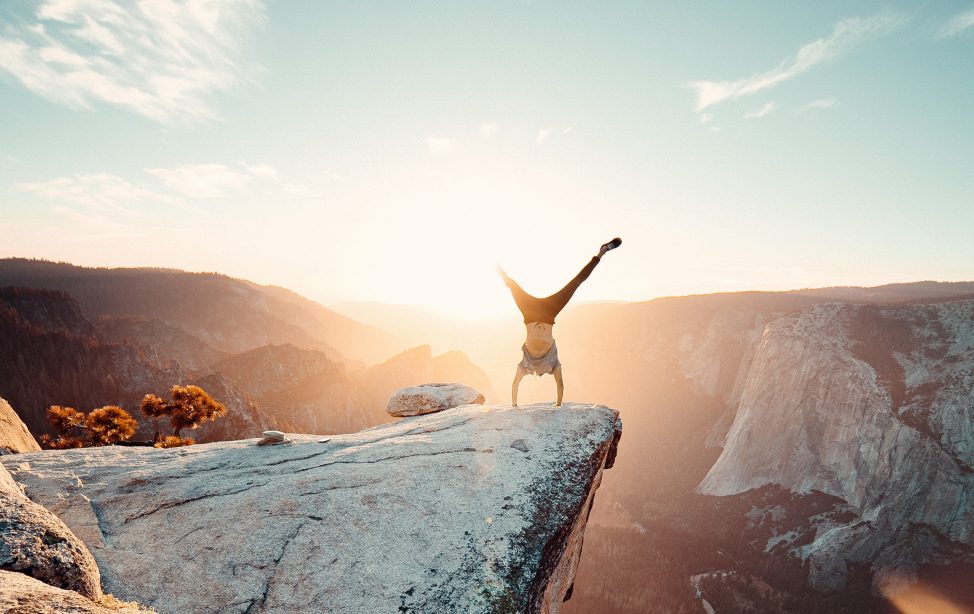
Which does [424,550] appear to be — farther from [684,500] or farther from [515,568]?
[684,500]

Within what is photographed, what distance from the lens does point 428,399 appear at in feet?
66.2

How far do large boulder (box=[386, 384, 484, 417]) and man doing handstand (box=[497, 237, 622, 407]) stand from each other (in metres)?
8.90

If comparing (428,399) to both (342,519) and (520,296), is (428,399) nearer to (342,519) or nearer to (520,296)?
(520,296)

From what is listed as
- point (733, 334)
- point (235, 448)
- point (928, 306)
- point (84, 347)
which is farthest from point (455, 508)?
point (733, 334)

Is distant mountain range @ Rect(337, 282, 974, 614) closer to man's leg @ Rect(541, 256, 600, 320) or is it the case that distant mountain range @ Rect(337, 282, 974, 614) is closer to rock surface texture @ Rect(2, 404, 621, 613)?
rock surface texture @ Rect(2, 404, 621, 613)

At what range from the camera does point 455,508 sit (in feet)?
26.1

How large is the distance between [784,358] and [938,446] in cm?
2505

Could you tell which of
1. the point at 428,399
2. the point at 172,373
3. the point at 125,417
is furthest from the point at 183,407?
the point at 172,373

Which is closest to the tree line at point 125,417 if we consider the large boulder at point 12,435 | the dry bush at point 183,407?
the dry bush at point 183,407

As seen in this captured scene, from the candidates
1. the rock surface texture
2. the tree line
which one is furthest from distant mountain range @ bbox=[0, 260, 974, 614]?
the rock surface texture

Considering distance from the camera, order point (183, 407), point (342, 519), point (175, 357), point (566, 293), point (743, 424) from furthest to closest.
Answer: point (175, 357)
point (743, 424)
point (183, 407)
point (566, 293)
point (342, 519)

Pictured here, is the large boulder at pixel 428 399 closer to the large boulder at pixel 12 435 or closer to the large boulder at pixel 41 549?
the large boulder at pixel 12 435

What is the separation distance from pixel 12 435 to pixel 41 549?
481 inches

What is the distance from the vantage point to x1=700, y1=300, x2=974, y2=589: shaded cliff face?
45719 millimetres
